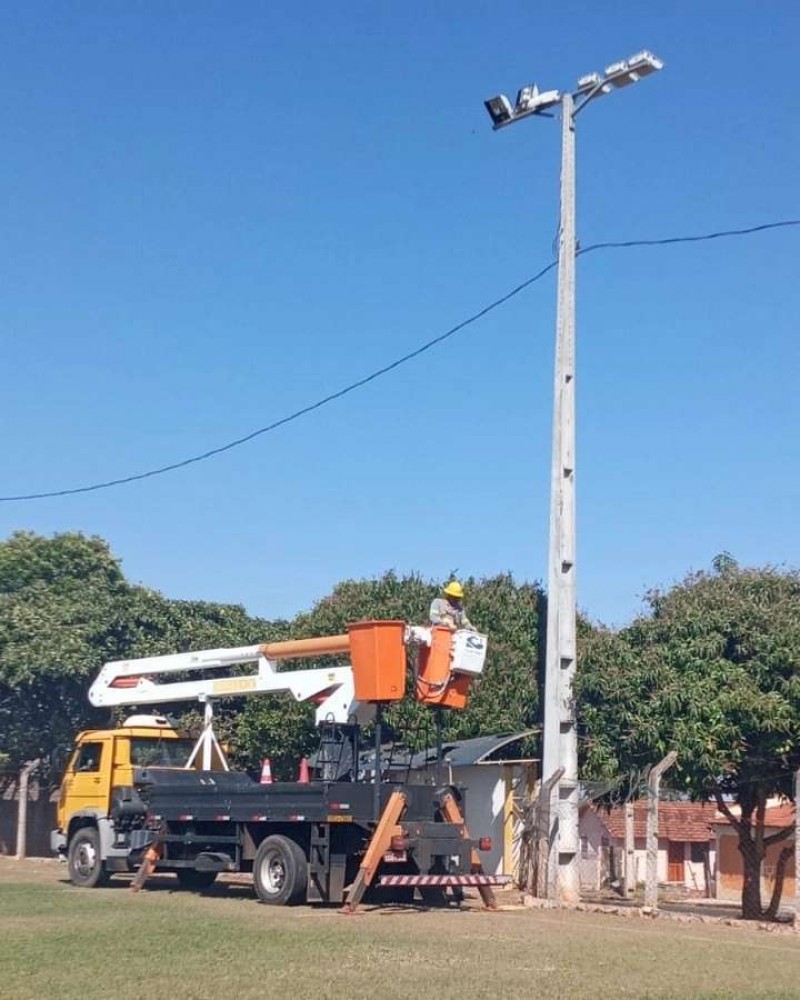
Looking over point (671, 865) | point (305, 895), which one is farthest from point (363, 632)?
point (671, 865)

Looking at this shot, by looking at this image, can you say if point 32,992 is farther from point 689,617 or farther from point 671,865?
point 671,865

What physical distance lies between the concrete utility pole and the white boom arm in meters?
2.99

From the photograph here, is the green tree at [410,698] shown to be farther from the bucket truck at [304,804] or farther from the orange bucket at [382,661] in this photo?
the orange bucket at [382,661]

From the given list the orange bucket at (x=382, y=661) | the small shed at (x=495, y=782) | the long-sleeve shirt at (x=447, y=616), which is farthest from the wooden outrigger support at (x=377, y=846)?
the small shed at (x=495, y=782)

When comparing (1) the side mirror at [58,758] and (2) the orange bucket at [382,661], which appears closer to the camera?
(2) the orange bucket at [382,661]

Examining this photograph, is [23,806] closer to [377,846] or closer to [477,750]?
[477,750]

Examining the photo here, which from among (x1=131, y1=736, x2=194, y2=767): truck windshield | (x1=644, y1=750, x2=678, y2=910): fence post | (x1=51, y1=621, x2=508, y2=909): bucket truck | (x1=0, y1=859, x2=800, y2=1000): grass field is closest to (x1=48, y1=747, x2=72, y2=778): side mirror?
(x1=51, y1=621, x2=508, y2=909): bucket truck

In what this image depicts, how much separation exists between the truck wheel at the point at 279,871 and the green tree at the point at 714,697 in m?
5.35

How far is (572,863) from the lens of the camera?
1952 centimetres

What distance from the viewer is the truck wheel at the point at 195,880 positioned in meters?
20.8

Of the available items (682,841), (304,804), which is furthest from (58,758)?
(682,841)

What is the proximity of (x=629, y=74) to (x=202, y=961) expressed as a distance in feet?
49.4

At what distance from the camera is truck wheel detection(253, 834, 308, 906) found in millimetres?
17172

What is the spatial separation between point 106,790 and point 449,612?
300 inches
